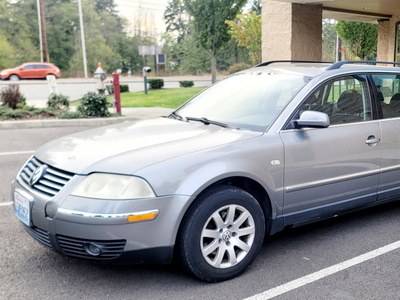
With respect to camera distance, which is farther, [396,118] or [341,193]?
[396,118]

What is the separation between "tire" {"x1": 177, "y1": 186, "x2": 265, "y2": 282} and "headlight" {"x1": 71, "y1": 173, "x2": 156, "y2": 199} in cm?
38

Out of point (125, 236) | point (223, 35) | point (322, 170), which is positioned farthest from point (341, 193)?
point (223, 35)

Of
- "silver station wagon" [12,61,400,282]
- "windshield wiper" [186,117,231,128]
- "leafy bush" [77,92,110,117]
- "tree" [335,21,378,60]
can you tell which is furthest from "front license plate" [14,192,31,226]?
"tree" [335,21,378,60]

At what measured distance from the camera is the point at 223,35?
2550 cm

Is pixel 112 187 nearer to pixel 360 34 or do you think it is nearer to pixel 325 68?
pixel 325 68

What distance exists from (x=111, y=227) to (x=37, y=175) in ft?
2.59

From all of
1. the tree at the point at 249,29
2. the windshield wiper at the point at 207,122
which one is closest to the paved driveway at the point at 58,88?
the tree at the point at 249,29

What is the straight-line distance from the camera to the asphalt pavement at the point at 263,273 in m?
3.10

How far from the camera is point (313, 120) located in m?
3.51

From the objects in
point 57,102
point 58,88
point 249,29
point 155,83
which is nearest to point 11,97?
point 57,102

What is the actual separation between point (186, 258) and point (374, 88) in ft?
8.26

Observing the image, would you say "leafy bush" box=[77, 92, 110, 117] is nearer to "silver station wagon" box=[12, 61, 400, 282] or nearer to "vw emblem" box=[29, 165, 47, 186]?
"silver station wagon" box=[12, 61, 400, 282]

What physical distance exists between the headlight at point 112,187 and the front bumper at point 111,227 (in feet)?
0.14

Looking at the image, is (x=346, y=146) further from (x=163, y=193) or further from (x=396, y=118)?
(x=163, y=193)
